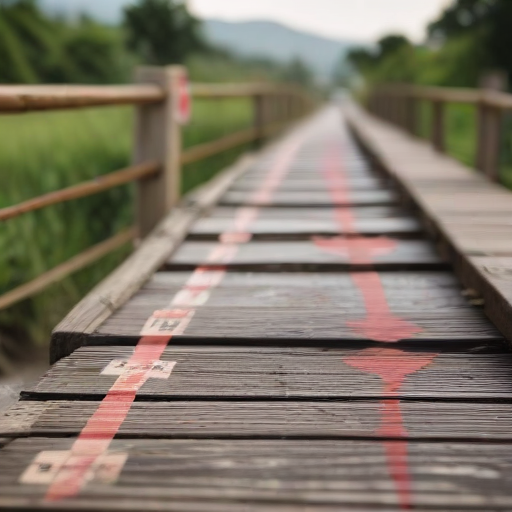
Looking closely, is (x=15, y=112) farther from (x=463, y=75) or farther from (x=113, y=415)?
(x=463, y=75)

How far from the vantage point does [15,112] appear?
2.81m

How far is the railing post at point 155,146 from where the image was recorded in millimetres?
4648

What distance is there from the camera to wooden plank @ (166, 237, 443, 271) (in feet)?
10.8

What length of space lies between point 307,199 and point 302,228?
4.13 ft

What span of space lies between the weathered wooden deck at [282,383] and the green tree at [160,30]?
3048cm

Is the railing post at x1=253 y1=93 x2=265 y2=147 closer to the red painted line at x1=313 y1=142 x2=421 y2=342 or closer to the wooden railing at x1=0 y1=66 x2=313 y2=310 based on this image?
the red painted line at x1=313 y1=142 x2=421 y2=342

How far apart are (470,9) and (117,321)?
2656 cm

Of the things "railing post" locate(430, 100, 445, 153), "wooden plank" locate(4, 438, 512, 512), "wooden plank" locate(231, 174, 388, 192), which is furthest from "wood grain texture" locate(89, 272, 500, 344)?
"railing post" locate(430, 100, 445, 153)

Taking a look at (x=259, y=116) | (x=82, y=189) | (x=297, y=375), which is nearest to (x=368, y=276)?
(x=297, y=375)

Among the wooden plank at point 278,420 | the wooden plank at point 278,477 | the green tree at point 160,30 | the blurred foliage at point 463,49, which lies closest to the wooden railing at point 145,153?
the wooden plank at point 278,420

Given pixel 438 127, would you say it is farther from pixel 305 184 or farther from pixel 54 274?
pixel 54 274

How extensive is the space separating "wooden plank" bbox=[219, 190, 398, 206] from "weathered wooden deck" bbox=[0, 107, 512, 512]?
1.25 meters

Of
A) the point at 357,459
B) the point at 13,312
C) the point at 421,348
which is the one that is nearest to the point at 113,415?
the point at 357,459

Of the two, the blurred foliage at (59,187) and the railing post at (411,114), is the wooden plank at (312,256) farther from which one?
the railing post at (411,114)
